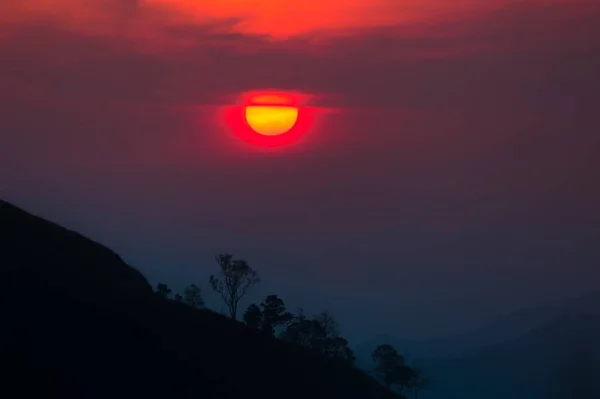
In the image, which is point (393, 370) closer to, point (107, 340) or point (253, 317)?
point (253, 317)

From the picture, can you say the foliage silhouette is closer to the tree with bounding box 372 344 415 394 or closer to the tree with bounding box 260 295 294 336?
the tree with bounding box 372 344 415 394

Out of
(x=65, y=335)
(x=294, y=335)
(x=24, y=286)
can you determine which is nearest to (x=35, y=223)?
(x=24, y=286)

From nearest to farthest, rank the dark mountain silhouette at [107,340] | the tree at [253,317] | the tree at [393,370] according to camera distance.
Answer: the dark mountain silhouette at [107,340], the tree at [253,317], the tree at [393,370]

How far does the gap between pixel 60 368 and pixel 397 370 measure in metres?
110

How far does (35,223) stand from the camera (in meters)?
107

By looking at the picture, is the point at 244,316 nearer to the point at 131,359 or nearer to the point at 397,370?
the point at 397,370

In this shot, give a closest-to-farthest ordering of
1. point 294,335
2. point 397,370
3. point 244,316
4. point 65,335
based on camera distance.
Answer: point 65,335
point 244,316
point 294,335
point 397,370

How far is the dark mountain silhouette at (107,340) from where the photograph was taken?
246 feet

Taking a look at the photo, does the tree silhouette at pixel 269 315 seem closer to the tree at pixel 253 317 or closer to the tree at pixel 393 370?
the tree at pixel 253 317

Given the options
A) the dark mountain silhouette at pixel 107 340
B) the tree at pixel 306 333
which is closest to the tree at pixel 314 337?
the tree at pixel 306 333

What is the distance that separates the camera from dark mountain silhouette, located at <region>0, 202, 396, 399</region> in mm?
74938

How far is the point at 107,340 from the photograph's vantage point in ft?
272

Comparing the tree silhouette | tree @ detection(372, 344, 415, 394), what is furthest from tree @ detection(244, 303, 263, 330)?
tree @ detection(372, 344, 415, 394)

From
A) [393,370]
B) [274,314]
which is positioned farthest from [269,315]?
[393,370]
